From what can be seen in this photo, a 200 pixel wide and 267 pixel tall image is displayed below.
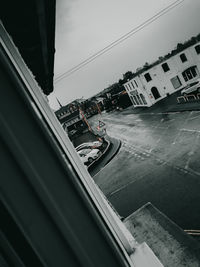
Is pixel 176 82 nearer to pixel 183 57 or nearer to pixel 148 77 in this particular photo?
pixel 183 57

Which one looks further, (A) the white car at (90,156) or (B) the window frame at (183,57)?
(B) the window frame at (183,57)

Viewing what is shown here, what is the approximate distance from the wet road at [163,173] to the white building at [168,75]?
53.1 ft

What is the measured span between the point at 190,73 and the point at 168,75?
4.31 meters

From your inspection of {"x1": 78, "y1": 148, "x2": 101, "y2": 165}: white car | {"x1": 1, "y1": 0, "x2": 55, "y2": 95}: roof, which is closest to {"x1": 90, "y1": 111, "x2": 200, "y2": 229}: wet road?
{"x1": 78, "y1": 148, "x2": 101, "y2": 165}: white car

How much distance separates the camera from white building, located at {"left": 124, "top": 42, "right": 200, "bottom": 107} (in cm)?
4141

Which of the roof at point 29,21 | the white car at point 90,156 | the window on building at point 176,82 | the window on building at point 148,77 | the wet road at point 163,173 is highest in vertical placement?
the roof at point 29,21

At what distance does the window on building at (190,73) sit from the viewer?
138 feet

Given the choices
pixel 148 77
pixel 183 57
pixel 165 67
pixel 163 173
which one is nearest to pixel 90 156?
pixel 163 173

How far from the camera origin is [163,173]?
51.1 feet

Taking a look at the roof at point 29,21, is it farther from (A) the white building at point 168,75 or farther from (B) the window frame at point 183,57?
(B) the window frame at point 183,57

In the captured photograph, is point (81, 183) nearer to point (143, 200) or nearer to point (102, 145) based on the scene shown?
point (143, 200)

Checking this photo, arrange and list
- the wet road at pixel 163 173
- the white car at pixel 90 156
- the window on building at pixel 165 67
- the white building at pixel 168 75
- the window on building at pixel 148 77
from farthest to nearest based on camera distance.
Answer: the window on building at pixel 165 67, the white building at pixel 168 75, the window on building at pixel 148 77, the white car at pixel 90 156, the wet road at pixel 163 173

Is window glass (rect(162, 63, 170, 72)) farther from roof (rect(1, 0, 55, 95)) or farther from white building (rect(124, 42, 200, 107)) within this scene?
roof (rect(1, 0, 55, 95))

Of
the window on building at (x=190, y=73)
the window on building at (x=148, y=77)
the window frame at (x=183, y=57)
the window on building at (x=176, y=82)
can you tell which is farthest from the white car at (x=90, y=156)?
the window frame at (x=183, y=57)
